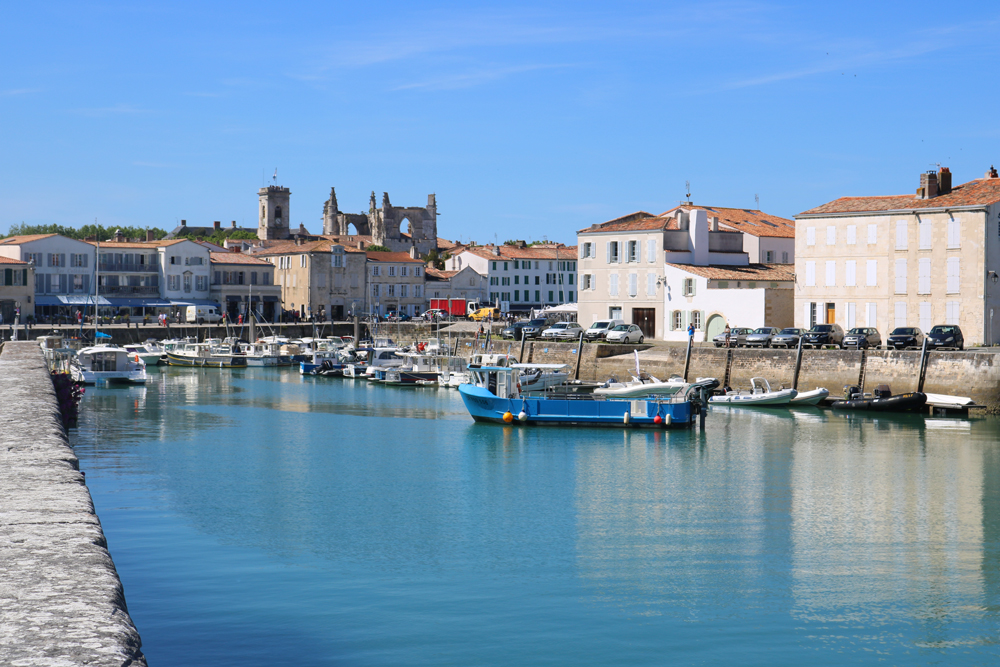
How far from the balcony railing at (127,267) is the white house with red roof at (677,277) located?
4379cm

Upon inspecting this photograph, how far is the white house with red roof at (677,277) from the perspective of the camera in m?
62.8

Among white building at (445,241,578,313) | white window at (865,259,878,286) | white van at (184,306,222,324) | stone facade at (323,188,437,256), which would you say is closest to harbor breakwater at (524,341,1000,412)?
white window at (865,259,878,286)

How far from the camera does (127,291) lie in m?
94.0

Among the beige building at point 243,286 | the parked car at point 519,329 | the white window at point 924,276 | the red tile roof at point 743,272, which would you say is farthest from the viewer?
the beige building at point 243,286

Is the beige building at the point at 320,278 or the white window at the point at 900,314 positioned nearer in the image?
the white window at the point at 900,314

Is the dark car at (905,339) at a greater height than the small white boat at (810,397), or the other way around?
the dark car at (905,339)

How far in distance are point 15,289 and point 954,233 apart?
229 feet

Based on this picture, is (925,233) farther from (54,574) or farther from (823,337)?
(54,574)

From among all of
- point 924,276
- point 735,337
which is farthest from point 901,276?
point 735,337

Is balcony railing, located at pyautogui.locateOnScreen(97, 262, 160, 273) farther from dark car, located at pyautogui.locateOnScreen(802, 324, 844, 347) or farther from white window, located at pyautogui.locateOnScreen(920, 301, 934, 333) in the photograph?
white window, located at pyautogui.locateOnScreen(920, 301, 934, 333)

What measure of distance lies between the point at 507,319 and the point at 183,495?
209 ft

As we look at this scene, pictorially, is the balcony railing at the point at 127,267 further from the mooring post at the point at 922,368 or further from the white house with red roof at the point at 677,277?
the mooring post at the point at 922,368

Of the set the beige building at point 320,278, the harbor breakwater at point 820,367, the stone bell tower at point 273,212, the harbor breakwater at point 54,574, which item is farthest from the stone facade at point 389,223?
the harbor breakwater at point 54,574

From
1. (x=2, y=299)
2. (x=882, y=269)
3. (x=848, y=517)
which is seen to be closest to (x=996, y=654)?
(x=848, y=517)
